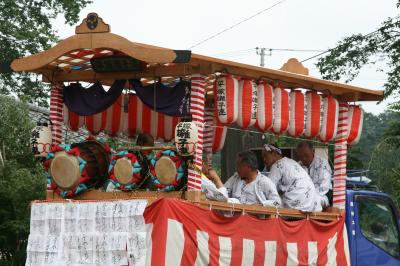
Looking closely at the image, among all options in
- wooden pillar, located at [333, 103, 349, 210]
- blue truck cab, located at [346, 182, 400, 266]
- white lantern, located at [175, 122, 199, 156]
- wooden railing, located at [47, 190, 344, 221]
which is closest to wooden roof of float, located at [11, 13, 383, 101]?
wooden pillar, located at [333, 103, 349, 210]

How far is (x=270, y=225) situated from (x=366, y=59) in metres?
11.6

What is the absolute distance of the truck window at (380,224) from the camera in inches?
421

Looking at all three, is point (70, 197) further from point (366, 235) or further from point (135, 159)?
point (366, 235)

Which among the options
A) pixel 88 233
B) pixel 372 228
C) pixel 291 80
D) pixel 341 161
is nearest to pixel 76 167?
pixel 88 233

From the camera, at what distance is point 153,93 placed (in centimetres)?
945

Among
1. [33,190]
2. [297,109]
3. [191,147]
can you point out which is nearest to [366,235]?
[297,109]

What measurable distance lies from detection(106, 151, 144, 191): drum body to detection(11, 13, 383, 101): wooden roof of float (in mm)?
977

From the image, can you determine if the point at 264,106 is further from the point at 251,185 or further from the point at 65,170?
the point at 65,170

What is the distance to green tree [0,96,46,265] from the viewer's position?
610 inches

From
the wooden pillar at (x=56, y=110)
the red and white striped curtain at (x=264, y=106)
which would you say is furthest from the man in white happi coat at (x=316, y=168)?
the wooden pillar at (x=56, y=110)

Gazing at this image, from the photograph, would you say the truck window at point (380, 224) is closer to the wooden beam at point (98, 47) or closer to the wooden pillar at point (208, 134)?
the wooden pillar at point (208, 134)

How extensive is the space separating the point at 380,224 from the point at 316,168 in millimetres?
1027

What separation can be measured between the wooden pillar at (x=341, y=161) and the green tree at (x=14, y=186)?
6.29 m

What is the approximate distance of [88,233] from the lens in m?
8.72
